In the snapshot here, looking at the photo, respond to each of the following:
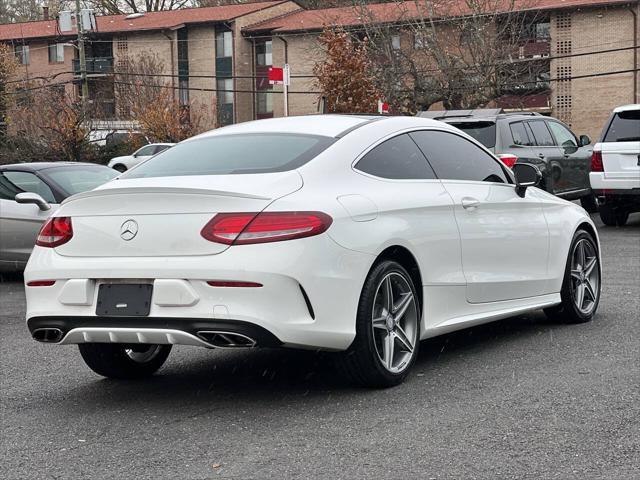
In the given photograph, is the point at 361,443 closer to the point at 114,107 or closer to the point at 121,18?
the point at 114,107

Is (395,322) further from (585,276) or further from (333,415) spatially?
(585,276)

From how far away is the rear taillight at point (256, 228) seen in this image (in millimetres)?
5289

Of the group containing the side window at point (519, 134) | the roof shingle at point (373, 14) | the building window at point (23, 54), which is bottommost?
the side window at point (519, 134)

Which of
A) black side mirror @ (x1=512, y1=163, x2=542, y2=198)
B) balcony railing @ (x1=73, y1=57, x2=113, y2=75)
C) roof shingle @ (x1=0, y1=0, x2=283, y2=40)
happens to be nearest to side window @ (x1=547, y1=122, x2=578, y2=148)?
black side mirror @ (x1=512, y1=163, x2=542, y2=198)

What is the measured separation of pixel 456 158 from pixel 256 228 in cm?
216

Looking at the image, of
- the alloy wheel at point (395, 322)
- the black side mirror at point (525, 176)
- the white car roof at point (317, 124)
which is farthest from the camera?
the black side mirror at point (525, 176)

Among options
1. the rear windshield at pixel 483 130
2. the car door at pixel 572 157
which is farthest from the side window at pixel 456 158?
the car door at pixel 572 157

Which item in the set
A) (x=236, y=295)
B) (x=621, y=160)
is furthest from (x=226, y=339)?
(x=621, y=160)

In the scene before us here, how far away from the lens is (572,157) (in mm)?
18406

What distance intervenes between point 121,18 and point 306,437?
64317 mm

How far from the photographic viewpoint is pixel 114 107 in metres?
58.2

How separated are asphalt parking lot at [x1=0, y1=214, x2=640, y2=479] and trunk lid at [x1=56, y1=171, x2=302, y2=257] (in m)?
0.86

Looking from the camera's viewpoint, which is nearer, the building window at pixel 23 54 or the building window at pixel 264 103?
the building window at pixel 264 103

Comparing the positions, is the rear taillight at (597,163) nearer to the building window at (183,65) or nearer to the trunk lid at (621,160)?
the trunk lid at (621,160)
